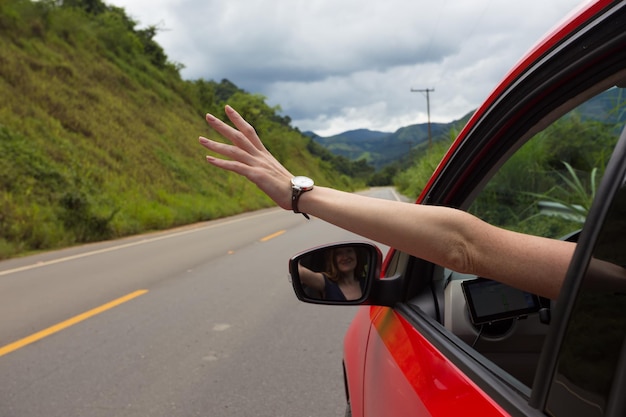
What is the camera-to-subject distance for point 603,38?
2.97ft

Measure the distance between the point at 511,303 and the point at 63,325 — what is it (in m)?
4.75

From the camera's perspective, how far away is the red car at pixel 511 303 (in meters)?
0.80

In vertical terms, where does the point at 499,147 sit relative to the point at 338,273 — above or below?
above

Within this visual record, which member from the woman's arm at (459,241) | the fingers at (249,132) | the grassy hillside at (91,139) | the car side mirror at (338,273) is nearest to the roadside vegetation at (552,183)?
the car side mirror at (338,273)

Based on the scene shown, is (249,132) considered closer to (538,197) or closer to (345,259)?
(345,259)

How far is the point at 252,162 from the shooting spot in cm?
143

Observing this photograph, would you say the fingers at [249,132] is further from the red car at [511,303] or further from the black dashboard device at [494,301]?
the black dashboard device at [494,301]

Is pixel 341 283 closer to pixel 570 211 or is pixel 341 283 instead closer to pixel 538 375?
pixel 538 375

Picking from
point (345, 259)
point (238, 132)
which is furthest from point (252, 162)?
point (345, 259)

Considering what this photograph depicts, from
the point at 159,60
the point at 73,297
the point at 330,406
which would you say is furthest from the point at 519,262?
the point at 159,60

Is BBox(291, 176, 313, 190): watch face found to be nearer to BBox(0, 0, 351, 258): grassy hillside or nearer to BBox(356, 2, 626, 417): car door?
BBox(356, 2, 626, 417): car door

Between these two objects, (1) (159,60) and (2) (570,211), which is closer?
(2) (570,211)

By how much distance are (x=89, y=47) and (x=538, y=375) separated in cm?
3675

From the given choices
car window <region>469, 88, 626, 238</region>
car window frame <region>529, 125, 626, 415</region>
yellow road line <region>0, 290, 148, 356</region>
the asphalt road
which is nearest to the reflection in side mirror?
car window frame <region>529, 125, 626, 415</region>
